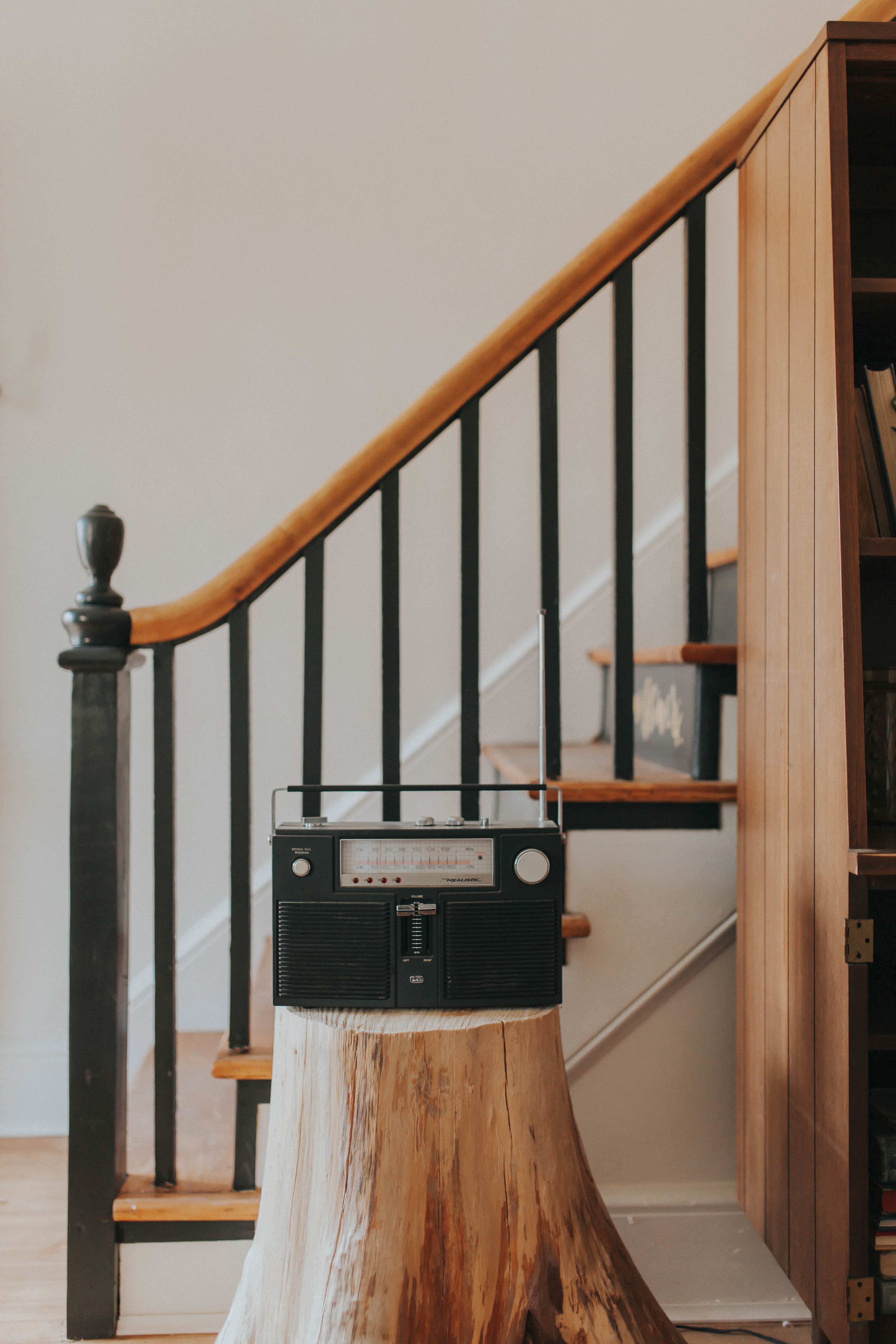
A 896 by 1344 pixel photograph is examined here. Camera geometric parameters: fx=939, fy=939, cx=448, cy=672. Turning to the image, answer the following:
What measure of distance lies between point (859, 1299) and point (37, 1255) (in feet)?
4.04

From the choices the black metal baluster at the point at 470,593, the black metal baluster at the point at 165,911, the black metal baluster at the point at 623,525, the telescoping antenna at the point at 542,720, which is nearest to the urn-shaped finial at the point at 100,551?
the black metal baluster at the point at 165,911

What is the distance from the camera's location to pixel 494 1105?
3.17 ft

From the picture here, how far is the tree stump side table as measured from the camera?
0.93 m

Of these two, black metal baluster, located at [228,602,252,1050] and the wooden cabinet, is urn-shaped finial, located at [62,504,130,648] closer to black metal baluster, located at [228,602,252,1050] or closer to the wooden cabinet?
black metal baluster, located at [228,602,252,1050]

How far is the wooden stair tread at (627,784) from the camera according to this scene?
52.6 inches

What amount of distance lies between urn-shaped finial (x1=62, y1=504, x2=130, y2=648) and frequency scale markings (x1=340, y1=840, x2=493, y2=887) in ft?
1.66

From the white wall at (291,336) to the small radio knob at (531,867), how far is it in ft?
3.79

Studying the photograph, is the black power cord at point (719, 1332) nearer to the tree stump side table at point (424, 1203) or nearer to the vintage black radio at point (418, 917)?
the tree stump side table at point (424, 1203)

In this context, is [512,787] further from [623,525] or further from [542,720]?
[623,525]

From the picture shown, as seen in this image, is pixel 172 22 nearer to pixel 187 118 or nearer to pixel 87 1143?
pixel 187 118

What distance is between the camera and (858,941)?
1.04 meters

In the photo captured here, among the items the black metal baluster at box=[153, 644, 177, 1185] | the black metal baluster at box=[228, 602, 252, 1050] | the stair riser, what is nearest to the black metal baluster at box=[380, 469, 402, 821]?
the black metal baluster at box=[228, 602, 252, 1050]

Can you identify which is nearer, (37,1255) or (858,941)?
(858,941)

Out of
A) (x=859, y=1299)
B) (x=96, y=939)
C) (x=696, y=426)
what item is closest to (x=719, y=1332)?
(x=859, y=1299)
